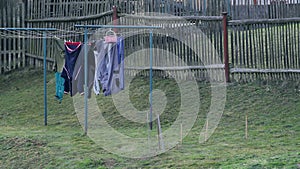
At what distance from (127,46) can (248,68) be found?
137 inches

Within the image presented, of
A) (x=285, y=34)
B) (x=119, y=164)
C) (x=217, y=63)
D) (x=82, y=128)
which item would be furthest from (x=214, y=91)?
(x=119, y=164)

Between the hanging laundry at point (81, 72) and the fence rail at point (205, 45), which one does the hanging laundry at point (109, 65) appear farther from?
the fence rail at point (205, 45)

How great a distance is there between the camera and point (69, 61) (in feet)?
44.5

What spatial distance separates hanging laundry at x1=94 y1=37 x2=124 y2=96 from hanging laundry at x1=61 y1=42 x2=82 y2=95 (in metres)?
0.47

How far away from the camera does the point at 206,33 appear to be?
50.0 ft

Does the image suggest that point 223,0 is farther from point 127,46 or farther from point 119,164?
point 119,164

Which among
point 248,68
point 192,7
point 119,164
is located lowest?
point 119,164

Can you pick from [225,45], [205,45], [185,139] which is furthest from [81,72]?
[225,45]

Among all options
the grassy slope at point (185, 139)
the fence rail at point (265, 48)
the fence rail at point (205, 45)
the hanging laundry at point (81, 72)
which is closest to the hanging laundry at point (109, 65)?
the hanging laundry at point (81, 72)

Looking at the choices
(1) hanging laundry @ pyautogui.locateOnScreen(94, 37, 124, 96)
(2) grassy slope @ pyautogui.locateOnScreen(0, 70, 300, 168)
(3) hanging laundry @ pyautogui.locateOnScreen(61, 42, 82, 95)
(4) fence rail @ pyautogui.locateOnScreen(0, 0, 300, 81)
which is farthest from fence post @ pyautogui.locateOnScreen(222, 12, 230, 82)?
(3) hanging laundry @ pyautogui.locateOnScreen(61, 42, 82, 95)

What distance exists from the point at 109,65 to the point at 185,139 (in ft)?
7.31

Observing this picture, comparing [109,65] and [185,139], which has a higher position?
[109,65]

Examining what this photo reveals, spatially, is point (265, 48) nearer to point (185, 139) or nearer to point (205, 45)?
point (205, 45)

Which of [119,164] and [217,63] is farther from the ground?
[217,63]
